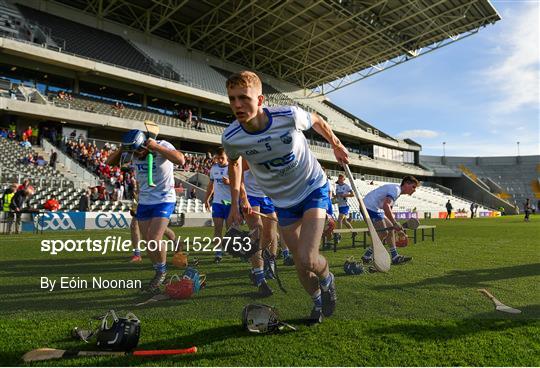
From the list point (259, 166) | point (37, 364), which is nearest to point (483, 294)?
point (259, 166)

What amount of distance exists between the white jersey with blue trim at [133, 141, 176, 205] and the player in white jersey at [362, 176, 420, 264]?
424 centimetres

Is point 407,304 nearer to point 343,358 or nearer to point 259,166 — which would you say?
point 343,358

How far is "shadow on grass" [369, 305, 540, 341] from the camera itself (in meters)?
3.42

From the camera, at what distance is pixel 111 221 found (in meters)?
17.8

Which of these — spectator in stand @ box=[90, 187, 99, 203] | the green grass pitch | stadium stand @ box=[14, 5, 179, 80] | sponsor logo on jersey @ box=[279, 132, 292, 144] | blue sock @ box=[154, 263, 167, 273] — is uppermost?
stadium stand @ box=[14, 5, 179, 80]

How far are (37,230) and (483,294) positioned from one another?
1543 centimetres

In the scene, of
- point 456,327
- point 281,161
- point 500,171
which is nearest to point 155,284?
point 281,161

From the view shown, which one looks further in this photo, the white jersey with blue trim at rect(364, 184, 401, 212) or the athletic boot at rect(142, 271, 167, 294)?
the white jersey with blue trim at rect(364, 184, 401, 212)

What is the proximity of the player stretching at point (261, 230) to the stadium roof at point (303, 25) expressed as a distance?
31646 mm

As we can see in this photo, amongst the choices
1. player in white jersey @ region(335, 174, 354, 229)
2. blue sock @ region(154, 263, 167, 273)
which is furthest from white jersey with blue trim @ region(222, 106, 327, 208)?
player in white jersey @ region(335, 174, 354, 229)

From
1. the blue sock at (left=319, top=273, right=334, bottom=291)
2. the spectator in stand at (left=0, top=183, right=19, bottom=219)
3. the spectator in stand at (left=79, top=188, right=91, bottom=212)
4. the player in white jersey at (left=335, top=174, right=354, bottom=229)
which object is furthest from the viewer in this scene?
the spectator in stand at (left=79, top=188, right=91, bottom=212)

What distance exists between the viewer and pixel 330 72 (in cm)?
5303

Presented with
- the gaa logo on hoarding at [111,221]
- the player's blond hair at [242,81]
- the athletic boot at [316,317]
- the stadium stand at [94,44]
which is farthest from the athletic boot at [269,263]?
the stadium stand at [94,44]

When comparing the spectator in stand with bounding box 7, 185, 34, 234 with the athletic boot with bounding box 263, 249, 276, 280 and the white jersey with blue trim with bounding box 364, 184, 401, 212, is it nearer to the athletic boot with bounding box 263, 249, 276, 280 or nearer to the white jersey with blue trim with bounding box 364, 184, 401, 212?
the athletic boot with bounding box 263, 249, 276, 280
